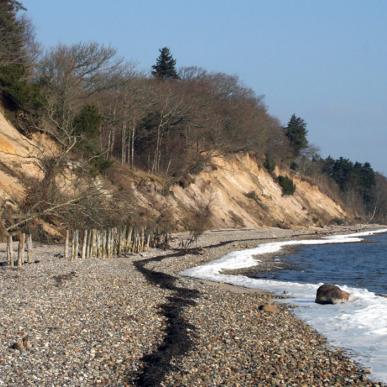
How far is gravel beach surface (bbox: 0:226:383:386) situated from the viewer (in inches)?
406

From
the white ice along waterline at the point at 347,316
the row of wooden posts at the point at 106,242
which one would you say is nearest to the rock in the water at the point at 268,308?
the white ice along waterline at the point at 347,316

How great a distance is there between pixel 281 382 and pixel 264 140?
69982 mm

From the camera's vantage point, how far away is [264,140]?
7944 cm

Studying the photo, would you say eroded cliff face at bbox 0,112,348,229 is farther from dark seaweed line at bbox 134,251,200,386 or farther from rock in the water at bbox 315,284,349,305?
rock in the water at bbox 315,284,349,305

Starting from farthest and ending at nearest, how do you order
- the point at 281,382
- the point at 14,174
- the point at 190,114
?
the point at 190,114
the point at 14,174
the point at 281,382

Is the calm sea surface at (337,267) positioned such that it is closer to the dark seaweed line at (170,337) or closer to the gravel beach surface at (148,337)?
the gravel beach surface at (148,337)

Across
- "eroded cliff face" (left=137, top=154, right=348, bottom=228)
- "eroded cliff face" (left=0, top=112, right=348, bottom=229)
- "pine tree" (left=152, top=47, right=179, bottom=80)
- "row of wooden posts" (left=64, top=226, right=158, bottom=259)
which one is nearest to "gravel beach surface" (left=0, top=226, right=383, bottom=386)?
"row of wooden posts" (left=64, top=226, right=158, bottom=259)

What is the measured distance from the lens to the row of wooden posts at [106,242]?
27.9 m

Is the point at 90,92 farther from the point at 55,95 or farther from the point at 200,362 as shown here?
the point at 200,362

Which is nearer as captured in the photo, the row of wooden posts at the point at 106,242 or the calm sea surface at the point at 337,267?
the row of wooden posts at the point at 106,242

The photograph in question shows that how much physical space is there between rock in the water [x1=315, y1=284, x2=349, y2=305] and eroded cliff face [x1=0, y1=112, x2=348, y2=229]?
14038 mm

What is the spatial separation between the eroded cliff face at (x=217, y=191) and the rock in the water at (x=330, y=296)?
46.1 feet

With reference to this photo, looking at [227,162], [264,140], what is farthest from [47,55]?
[264,140]

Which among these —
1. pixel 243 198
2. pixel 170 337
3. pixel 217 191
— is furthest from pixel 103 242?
pixel 243 198
